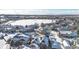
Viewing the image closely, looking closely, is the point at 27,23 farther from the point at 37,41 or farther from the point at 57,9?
the point at 57,9

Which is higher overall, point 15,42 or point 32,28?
point 32,28

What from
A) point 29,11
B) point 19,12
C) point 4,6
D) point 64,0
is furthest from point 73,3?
point 4,6

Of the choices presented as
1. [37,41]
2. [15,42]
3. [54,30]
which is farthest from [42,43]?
[15,42]

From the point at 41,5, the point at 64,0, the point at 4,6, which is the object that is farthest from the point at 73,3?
the point at 4,6

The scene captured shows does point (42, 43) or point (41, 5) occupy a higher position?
point (41, 5)
